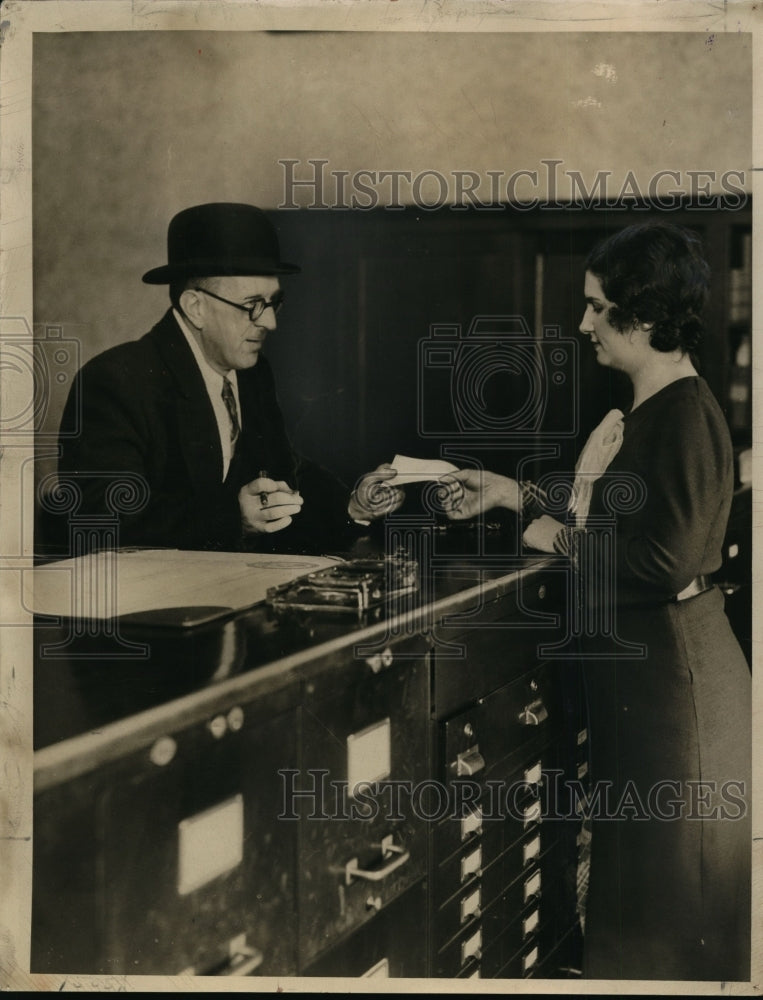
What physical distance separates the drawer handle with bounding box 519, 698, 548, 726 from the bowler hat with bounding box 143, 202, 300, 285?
1026 mm

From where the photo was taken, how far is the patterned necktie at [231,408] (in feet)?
6.40

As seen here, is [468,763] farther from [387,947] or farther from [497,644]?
[387,947]

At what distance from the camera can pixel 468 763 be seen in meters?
→ 1.87

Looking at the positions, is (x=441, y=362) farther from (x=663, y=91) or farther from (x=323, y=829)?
(x=323, y=829)

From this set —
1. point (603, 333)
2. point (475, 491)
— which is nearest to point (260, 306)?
point (475, 491)

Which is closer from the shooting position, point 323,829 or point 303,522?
point 323,829

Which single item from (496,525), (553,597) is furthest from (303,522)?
(553,597)

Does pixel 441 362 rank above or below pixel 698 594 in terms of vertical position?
above

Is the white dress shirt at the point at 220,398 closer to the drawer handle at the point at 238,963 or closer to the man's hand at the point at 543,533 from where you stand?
the man's hand at the point at 543,533

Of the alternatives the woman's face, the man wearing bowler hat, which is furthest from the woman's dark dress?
the man wearing bowler hat

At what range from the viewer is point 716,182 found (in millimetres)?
1965

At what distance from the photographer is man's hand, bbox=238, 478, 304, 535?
194cm

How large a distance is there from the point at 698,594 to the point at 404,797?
740 millimetres

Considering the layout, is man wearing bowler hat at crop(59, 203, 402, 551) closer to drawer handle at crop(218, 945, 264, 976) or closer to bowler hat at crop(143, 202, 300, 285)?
bowler hat at crop(143, 202, 300, 285)
